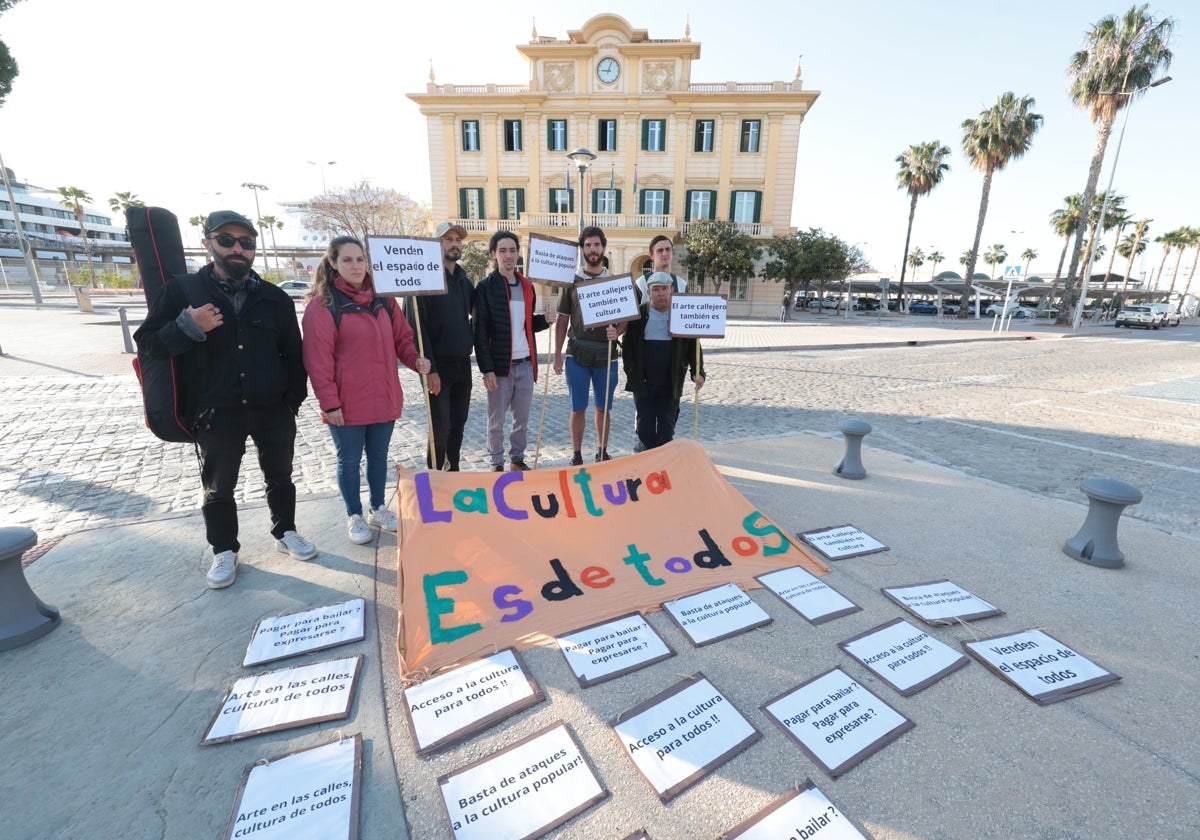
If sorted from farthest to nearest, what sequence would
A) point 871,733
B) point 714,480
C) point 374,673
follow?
point 714,480 < point 374,673 < point 871,733

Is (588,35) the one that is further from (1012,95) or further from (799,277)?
(1012,95)

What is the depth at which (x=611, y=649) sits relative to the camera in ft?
8.29

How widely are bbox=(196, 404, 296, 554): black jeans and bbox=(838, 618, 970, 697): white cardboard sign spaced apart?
3.45m

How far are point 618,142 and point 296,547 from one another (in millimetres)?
31978

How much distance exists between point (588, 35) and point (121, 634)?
35.4 metres

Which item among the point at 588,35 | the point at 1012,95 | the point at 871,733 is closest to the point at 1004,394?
the point at 871,733

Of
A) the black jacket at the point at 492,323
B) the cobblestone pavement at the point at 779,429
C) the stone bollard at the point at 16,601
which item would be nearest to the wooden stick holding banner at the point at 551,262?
the black jacket at the point at 492,323

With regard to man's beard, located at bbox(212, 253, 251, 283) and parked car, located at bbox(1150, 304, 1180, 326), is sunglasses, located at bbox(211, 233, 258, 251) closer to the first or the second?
man's beard, located at bbox(212, 253, 251, 283)

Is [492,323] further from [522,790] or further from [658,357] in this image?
[522,790]

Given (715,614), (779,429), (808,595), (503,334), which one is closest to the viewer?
(715,614)

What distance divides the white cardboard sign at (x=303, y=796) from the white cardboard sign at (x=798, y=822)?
1292 millimetres

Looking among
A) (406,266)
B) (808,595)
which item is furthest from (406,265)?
(808,595)

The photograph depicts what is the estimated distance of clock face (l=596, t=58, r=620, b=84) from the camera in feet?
97.2

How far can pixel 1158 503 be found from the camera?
188 inches
